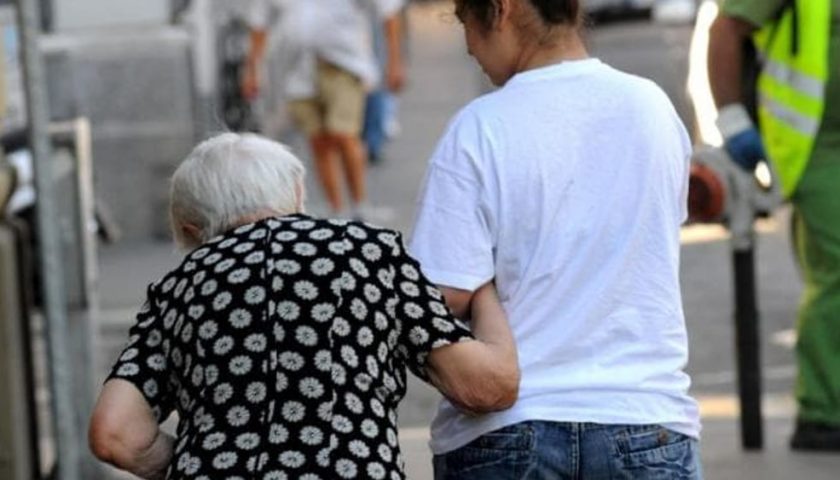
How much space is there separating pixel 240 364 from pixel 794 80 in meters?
3.48

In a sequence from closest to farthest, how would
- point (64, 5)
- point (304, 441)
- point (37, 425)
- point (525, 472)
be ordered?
point (304, 441) → point (525, 472) → point (37, 425) → point (64, 5)

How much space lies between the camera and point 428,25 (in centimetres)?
3241

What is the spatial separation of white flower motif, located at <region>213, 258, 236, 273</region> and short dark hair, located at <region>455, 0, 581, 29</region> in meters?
0.65

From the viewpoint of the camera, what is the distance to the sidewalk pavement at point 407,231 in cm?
691

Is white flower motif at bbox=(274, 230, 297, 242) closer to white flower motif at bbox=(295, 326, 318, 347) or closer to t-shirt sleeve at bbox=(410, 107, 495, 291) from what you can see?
white flower motif at bbox=(295, 326, 318, 347)

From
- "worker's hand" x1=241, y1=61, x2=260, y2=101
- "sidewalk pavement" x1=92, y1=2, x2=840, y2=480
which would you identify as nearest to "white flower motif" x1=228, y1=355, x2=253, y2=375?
"sidewalk pavement" x1=92, y1=2, x2=840, y2=480

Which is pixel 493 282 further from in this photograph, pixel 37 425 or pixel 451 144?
pixel 37 425

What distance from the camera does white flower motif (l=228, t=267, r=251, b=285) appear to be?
3.44 m

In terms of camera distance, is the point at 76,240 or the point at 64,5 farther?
the point at 64,5

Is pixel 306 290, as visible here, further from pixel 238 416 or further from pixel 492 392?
pixel 492 392

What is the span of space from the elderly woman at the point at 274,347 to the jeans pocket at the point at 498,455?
0.08 metres

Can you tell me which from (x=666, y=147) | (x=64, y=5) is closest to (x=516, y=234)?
(x=666, y=147)

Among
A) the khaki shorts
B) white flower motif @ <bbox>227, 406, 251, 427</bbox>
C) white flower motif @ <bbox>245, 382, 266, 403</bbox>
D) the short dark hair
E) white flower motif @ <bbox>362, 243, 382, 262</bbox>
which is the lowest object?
the khaki shorts

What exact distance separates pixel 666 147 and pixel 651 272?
0.72 ft
